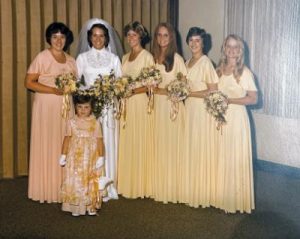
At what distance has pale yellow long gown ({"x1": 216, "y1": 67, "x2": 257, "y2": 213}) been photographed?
4.59 m

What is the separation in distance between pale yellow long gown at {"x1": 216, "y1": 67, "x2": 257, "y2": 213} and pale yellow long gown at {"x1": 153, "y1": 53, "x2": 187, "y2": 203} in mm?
435

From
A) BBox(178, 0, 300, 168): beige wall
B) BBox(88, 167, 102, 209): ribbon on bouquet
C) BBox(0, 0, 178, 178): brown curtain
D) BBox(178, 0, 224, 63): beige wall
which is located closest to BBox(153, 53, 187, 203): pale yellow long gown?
BBox(88, 167, 102, 209): ribbon on bouquet

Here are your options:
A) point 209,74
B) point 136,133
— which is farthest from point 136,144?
point 209,74

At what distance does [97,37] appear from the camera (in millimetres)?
4973

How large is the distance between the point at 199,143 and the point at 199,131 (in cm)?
11

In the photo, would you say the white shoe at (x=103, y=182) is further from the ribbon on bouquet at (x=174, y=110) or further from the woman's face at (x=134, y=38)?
the woman's face at (x=134, y=38)

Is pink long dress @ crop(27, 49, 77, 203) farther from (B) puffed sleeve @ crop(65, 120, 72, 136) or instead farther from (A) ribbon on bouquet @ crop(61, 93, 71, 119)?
(B) puffed sleeve @ crop(65, 120, 72, 136)

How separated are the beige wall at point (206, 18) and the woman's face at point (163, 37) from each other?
1.13m

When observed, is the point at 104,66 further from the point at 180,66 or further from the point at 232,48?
the point at 232,48

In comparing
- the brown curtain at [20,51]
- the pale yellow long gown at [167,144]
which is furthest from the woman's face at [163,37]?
the brown curtain at [20,51]

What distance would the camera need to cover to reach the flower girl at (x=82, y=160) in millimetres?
4625

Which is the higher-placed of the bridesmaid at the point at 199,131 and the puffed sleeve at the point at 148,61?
the puffed sleeve at the point at 148,61

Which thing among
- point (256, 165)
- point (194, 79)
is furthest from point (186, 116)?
point (256, 165)

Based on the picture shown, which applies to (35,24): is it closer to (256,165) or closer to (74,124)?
(74,124)
